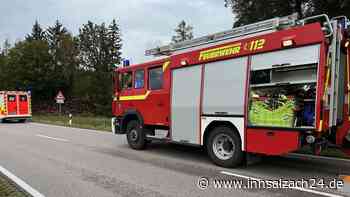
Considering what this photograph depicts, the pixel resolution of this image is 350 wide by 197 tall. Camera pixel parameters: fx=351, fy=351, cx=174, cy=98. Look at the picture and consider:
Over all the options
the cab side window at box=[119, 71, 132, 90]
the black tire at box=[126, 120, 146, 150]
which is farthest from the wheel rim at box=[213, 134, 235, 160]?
the cab side window at box=[119, 71, 132, 90]

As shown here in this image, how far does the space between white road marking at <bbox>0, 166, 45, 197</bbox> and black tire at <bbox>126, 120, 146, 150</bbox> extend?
396 cm

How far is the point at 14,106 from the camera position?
95.0 ft

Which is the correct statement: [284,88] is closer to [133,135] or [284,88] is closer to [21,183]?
[21,183]

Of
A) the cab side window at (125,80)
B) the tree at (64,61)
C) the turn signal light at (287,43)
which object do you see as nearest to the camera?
the turn signal light at (287,43)

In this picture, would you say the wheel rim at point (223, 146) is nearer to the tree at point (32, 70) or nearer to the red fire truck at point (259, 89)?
the red fire truck at point (259, 89)

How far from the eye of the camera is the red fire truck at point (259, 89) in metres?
6.54

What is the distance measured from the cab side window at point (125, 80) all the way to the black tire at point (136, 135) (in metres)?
1.17

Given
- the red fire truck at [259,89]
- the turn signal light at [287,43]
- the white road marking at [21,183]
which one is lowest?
the white road marking at [21,183]

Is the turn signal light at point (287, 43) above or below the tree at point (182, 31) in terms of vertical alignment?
below

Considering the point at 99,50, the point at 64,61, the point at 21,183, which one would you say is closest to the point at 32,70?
the point at 64,61

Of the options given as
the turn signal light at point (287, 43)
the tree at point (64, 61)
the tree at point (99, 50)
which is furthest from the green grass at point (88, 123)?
the tree at point (99, 50)

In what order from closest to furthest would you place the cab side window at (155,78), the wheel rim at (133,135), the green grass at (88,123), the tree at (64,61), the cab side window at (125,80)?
the cab side window at (155,78), the wheel rim at (133,135), the cab side window at (125,80), the green grass at (88,123), the tree at (64,61)

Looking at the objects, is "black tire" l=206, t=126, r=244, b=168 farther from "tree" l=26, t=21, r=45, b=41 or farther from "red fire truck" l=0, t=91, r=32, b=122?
"tree" l=26, t=21, r=45, b=41

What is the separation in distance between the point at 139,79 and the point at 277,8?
37.4ft
